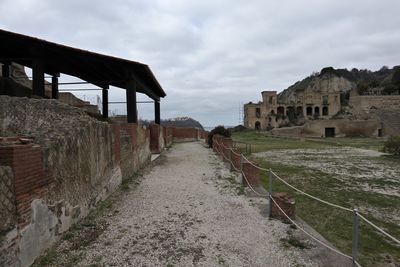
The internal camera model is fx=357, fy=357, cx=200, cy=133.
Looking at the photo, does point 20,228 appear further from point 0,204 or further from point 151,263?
point 151,263

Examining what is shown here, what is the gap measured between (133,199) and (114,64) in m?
7.78

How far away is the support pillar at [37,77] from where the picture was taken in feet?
46.6

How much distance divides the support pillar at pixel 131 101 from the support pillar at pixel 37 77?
354 centimetres

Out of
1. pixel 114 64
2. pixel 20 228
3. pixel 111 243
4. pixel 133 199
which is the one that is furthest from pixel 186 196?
pixel 114 64

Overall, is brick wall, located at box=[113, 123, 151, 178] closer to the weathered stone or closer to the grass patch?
the weathered stone

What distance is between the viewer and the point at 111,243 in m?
6.02

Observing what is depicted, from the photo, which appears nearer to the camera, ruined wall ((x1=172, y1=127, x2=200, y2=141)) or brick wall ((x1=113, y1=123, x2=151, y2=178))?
brick wall ((x1=113, y1=123, x2=151, y2=178))

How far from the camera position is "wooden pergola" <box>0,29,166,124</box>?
13.7m

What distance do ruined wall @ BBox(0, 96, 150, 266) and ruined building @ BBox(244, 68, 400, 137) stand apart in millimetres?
53245

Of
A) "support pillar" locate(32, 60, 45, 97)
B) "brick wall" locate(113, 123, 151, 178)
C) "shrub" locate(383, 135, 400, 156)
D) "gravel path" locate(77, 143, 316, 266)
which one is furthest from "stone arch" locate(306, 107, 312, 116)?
"gravel path" locate(77, 143, 316, 266)

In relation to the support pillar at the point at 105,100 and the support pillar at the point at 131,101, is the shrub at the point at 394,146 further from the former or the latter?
the support pillar at the point at 105,100

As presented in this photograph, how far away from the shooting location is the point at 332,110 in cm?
9325

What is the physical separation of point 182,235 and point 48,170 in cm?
258

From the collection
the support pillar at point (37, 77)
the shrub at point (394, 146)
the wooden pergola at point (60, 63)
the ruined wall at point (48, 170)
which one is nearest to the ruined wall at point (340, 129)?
the shrub at point (394, 146)
